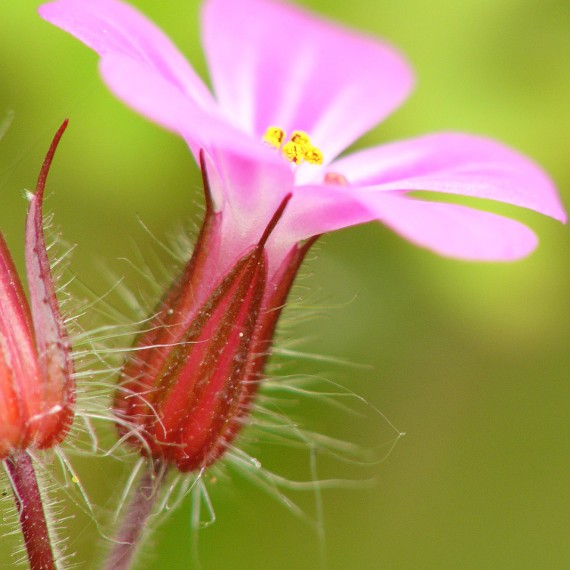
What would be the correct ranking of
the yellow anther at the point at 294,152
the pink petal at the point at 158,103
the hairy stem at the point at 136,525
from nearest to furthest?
1. the pink petal at the point at 158,103
2. the hairy stem at the point at 136,525
3. the yellow anther at the point at 294,152

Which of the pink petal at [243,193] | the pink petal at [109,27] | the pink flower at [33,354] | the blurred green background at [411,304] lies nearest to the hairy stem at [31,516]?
the pink flower at [33,354]

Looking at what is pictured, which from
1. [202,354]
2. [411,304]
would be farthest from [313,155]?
[411,304]

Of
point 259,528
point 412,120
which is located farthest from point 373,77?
point 259,528

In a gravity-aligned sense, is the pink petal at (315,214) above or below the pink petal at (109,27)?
below

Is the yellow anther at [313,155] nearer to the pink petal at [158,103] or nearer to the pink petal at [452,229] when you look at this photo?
the pink petal at [452,229]

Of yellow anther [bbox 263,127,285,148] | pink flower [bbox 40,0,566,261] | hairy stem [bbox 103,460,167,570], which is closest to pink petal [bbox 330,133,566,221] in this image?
pink flower [bbox 40,0,566,261]

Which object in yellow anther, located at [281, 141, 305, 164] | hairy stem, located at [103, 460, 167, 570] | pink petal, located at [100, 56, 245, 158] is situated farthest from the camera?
yellow anther, located at [281, 141, 305, 164]

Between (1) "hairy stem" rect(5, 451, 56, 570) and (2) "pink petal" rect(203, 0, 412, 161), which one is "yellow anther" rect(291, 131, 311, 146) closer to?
(2) "pink petal" rect(203, 0, 412, 161)
